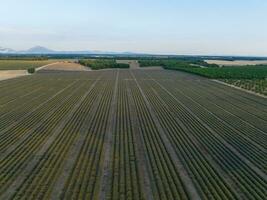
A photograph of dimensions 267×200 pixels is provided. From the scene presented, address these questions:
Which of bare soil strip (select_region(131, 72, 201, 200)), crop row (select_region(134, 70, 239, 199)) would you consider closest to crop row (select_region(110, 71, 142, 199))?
bare soil strip (select_region(131, 72, 201, 200))

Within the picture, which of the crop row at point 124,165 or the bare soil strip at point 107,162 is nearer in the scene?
the crop row at point 124,165

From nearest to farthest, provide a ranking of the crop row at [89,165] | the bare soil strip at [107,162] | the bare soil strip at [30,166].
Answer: the crop row at [89,165]
the bare soil strip at [30,166]
the bare soil strip at [107,162]

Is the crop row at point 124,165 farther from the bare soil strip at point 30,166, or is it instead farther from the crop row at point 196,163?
the bare soil strip at point 30,166

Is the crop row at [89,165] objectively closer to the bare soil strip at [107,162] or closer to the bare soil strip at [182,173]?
the bare soil strip at [107,162]

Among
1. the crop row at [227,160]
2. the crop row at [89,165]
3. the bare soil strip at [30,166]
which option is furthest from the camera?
the crop row at [227,160]

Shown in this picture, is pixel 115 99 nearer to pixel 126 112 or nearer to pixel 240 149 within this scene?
pixel 126 112

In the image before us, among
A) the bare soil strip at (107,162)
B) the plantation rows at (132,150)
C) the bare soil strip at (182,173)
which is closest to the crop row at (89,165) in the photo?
the plantation rows at (132,150)

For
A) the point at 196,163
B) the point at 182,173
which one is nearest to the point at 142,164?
the point at 182,173

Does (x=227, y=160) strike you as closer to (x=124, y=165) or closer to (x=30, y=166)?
(x=124, y=165)
